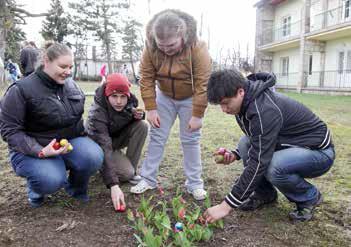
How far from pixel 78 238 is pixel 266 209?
135 centimetres

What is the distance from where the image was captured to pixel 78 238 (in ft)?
7.36

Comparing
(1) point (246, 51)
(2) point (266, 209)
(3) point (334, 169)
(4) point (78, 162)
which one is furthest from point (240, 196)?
(1) point (246, 51)

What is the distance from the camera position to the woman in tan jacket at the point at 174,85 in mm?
2660

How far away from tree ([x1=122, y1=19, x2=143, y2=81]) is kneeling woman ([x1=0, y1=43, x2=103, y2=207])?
3767 cm

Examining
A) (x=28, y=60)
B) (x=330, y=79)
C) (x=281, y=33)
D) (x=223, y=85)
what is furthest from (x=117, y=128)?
(x=281, y=33)

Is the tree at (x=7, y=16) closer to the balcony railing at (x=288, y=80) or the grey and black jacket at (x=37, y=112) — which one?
the balcony railing at (x=288, y=80)

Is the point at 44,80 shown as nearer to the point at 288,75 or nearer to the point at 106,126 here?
the point at 106,126

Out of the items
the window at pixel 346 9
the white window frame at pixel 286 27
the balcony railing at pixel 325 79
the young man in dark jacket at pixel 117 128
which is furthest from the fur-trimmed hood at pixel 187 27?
the white window frame at pixel 286 27

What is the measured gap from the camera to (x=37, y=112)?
2.57m

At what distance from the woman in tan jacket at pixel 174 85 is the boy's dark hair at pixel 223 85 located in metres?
0.61

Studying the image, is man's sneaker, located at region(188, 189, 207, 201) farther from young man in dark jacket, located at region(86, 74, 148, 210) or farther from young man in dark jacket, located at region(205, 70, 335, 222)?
young man in dark jacket, located at region(86, 74, 148, 210)

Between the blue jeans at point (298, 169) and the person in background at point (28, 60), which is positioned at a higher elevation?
the person in background at point (28, 60)

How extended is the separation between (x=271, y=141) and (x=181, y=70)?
3.27 feet

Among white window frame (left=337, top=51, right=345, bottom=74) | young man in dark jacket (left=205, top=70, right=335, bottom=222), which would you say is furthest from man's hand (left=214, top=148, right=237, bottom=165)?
white window frame (left=337, top=51, right=345, bottom=74)
